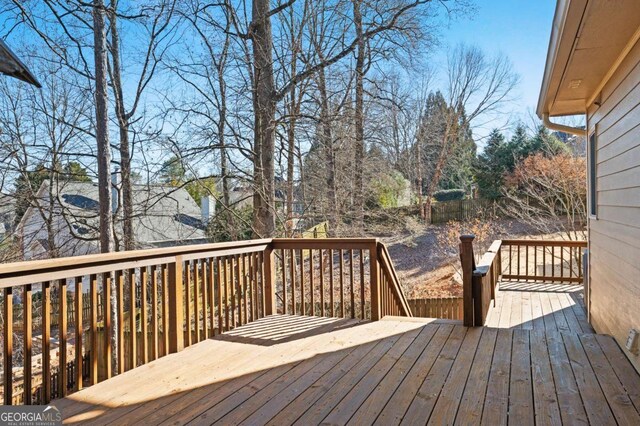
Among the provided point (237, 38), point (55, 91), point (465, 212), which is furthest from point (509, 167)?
point (55, 91)

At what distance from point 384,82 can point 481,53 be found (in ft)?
36.0

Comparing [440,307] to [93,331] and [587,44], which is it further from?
[93,331]

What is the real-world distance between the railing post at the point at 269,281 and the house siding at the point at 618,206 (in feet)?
10.4

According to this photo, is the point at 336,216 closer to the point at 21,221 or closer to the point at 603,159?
the point at 603,159

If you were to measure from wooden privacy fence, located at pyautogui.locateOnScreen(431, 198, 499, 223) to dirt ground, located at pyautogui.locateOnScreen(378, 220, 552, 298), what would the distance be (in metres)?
0.65

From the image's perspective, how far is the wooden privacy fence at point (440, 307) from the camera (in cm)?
796

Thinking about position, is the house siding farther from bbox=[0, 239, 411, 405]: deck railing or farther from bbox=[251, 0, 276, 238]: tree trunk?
bbox=[251, 0, 276, 238]: tree trunk

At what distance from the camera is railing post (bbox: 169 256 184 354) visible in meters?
3.22

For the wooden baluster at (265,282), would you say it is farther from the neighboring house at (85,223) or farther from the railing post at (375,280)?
the neighboring house at (85,223)

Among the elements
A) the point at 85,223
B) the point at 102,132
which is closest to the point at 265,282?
the point at 102,132

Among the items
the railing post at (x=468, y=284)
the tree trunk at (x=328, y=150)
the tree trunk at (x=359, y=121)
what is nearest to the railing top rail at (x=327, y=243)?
the railing post at (x=468, y=284)

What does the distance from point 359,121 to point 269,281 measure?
4.83 metres

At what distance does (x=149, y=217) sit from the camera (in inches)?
327

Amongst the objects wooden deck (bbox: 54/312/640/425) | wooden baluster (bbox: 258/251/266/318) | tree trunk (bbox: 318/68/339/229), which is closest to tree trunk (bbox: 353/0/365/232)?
tree trunk (bbox: 318/68/339/229)
